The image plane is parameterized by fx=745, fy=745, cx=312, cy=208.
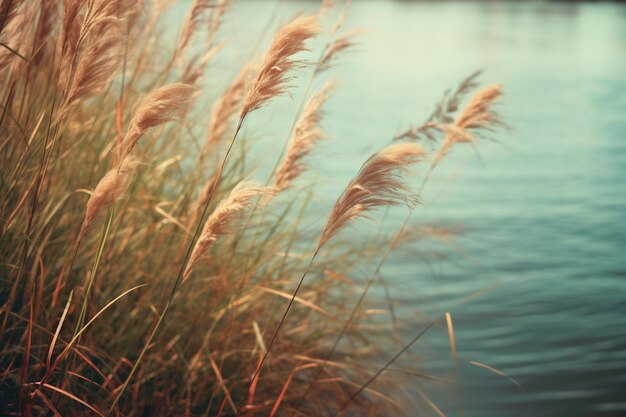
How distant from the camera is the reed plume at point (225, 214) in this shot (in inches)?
73.9

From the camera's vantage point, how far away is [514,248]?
6.16 meters

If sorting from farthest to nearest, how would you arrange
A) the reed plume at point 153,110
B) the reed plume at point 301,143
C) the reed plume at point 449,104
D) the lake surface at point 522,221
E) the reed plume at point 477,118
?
the lake surface at point 522,221, the reed plume at point 449,104, the reed plume at point 477,118, the reed plume at point 301,143, the reed plume at point 153,110

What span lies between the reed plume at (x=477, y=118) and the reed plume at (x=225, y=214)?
981 millimetres

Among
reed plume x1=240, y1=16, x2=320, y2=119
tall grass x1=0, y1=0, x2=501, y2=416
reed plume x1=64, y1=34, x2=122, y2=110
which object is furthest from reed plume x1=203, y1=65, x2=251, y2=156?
reed plume x1=240, y1=16, x2=320, y2=119

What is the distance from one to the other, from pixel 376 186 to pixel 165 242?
1684mm

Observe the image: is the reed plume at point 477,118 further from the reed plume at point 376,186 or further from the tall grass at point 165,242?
the reed plume at point 376,186

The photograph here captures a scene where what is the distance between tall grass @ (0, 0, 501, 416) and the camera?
1970 mm

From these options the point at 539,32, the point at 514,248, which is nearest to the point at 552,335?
the point at 514,248

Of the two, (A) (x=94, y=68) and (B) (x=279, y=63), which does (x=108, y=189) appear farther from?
(B) (x=279, y=63)

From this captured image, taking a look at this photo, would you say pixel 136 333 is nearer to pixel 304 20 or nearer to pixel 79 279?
pixel 79 279

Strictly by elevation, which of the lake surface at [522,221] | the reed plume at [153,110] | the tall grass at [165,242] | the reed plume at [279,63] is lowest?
the lake surface at [522,221]

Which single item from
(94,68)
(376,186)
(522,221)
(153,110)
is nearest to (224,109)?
(94,68)

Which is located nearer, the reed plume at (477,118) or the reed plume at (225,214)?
the reed plume at (225,214)

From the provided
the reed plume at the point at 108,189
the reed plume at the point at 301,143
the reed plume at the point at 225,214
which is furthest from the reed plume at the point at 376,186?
the reed plume at the point at 108,189
